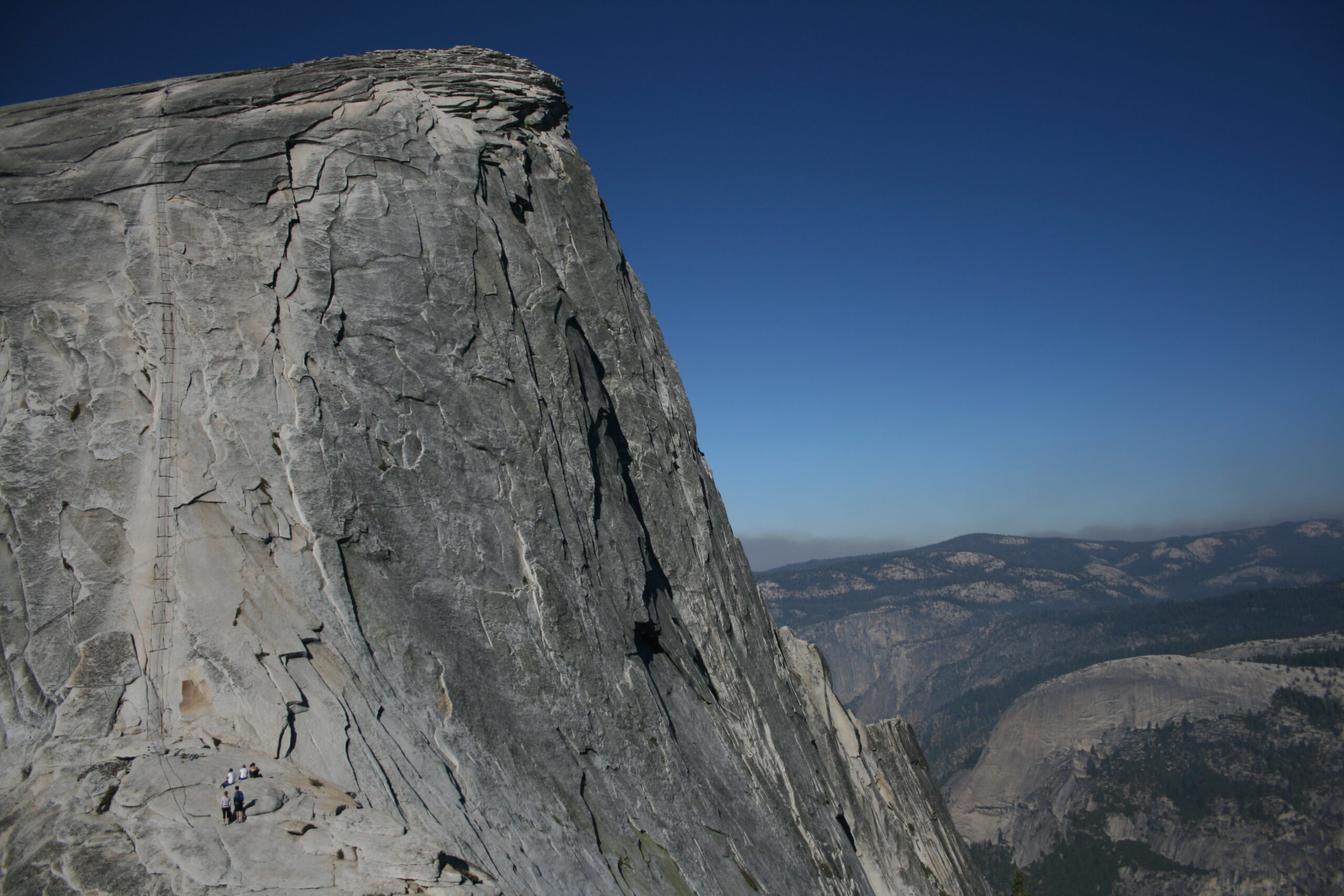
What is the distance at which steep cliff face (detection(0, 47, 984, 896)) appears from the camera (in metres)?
11.1

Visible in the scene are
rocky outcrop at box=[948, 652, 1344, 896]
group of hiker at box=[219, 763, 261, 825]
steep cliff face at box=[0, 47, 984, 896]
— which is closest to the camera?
group of hiker at box=[219, 763, 261, 825]

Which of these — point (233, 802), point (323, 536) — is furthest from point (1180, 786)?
point (233, 802)

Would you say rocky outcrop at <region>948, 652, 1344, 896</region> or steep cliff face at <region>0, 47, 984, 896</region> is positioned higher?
steep cliff face at <region>0, 47, 984, 896</region>

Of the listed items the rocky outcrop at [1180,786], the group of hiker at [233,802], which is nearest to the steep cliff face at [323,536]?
the group of hiker at [233,802]

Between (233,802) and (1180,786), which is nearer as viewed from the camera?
(233,802)

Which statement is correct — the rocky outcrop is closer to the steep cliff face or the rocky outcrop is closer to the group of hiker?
the steep cliff face

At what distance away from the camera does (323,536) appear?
40.9 feet

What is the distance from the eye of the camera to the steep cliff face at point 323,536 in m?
11.1

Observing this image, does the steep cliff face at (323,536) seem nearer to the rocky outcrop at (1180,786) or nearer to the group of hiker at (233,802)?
the group of hiker at (233,802)

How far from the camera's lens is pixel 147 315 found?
13.0 m

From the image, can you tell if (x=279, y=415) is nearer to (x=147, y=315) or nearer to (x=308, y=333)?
(x=308, y=333)

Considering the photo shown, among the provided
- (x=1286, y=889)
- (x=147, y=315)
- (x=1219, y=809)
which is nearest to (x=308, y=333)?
(x=147, y=315)

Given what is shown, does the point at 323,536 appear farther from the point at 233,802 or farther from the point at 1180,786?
the point at 1180,786

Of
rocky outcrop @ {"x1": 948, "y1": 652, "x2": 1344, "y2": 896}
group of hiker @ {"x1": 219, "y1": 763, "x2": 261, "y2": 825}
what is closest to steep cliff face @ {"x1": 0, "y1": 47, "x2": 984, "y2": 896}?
group of hiker @ {"x1": 219, "y1": 763, "x2": 261, "y2": 825}
